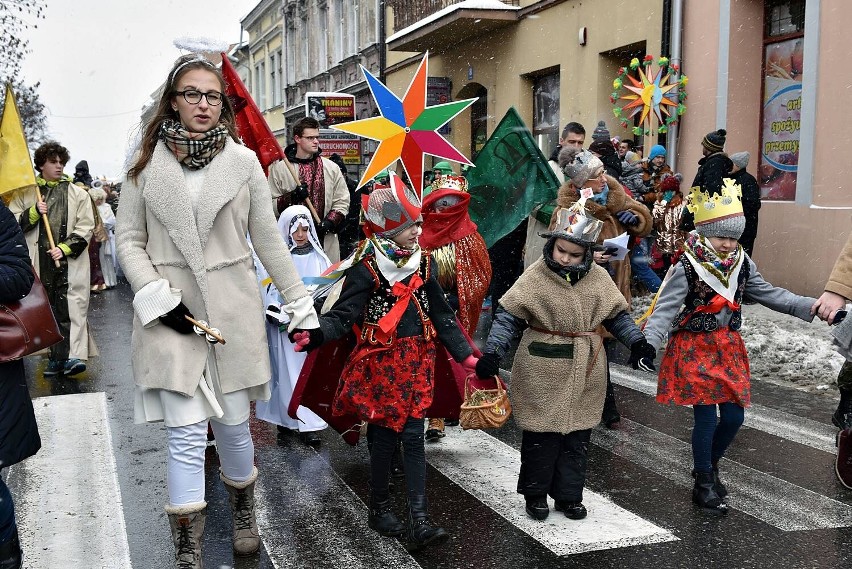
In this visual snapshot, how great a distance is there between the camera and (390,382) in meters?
4.40

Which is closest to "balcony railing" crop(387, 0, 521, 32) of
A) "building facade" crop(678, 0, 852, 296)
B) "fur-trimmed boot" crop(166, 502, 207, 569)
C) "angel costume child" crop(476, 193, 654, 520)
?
"building facade" crop(678, 0, 852, 296)

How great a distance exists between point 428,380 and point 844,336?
2.02m

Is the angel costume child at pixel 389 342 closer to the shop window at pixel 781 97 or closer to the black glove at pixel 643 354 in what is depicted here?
the black glove at pixel 643 354

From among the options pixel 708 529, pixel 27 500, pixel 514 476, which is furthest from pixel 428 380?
pixel 27 500

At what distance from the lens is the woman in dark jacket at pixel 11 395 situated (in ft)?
11.6

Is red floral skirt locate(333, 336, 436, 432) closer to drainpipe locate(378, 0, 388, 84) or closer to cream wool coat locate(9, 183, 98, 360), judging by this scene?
cream wool coat locate(9, 183, 98, 360)

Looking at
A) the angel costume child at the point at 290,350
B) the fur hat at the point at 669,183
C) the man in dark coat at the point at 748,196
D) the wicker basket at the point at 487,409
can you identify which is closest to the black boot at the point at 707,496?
the wicker basket at the point at 487,409

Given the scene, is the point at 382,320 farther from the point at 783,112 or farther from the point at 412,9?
the point at 412,9

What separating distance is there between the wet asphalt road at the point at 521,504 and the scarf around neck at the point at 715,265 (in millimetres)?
1076

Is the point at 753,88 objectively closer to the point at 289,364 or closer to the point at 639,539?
the point at 289,364

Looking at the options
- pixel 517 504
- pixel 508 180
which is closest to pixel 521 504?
pixel 517 504

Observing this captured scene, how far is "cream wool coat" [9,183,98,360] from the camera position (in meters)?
8.59

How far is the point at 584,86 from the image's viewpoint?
16.3 metres

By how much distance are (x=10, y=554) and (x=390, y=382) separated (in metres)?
1.70
